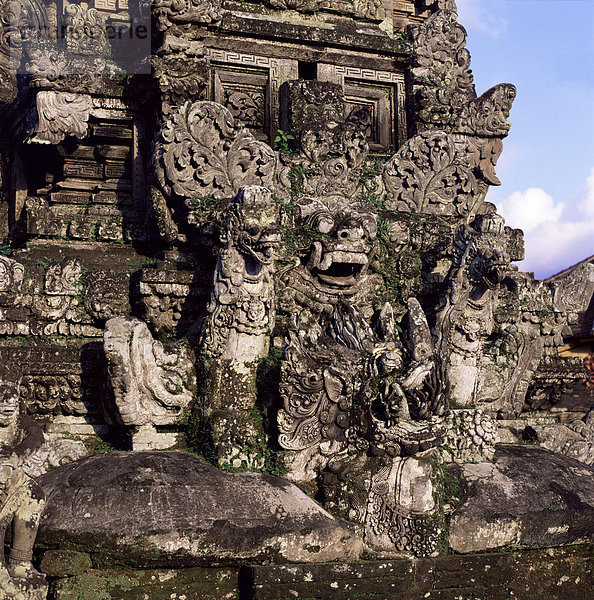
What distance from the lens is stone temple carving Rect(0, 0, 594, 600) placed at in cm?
796

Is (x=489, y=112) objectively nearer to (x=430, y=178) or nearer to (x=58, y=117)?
(x=430, y=178)

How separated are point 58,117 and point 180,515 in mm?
4997

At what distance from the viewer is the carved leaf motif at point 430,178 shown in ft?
35.2

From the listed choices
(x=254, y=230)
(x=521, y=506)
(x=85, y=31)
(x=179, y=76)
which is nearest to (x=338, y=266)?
(x=254, y=230)

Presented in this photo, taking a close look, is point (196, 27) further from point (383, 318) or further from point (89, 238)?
point (383, 318)

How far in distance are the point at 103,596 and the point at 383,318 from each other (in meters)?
3.47

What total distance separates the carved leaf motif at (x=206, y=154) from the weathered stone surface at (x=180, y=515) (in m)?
2.96

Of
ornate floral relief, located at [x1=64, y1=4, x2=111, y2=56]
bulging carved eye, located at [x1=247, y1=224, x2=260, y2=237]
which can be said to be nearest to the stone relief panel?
ornate floral relief, located at [x1=64, y1=4, x2=111, y2=56]

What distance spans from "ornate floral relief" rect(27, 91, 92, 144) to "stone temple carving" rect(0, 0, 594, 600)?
2 centimetres

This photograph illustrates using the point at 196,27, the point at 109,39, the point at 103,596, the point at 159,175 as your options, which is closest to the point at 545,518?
the point at 103,596

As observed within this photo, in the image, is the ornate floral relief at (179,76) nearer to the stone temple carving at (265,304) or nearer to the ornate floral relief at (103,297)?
the stone temple carving at (265,304)

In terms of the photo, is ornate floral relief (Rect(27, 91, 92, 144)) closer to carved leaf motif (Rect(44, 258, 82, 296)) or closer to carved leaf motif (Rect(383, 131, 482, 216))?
carved leaf motif (Rect(44, 258, 82, 296))

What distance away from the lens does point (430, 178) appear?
10.8 m

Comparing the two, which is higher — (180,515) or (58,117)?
(58,117)
